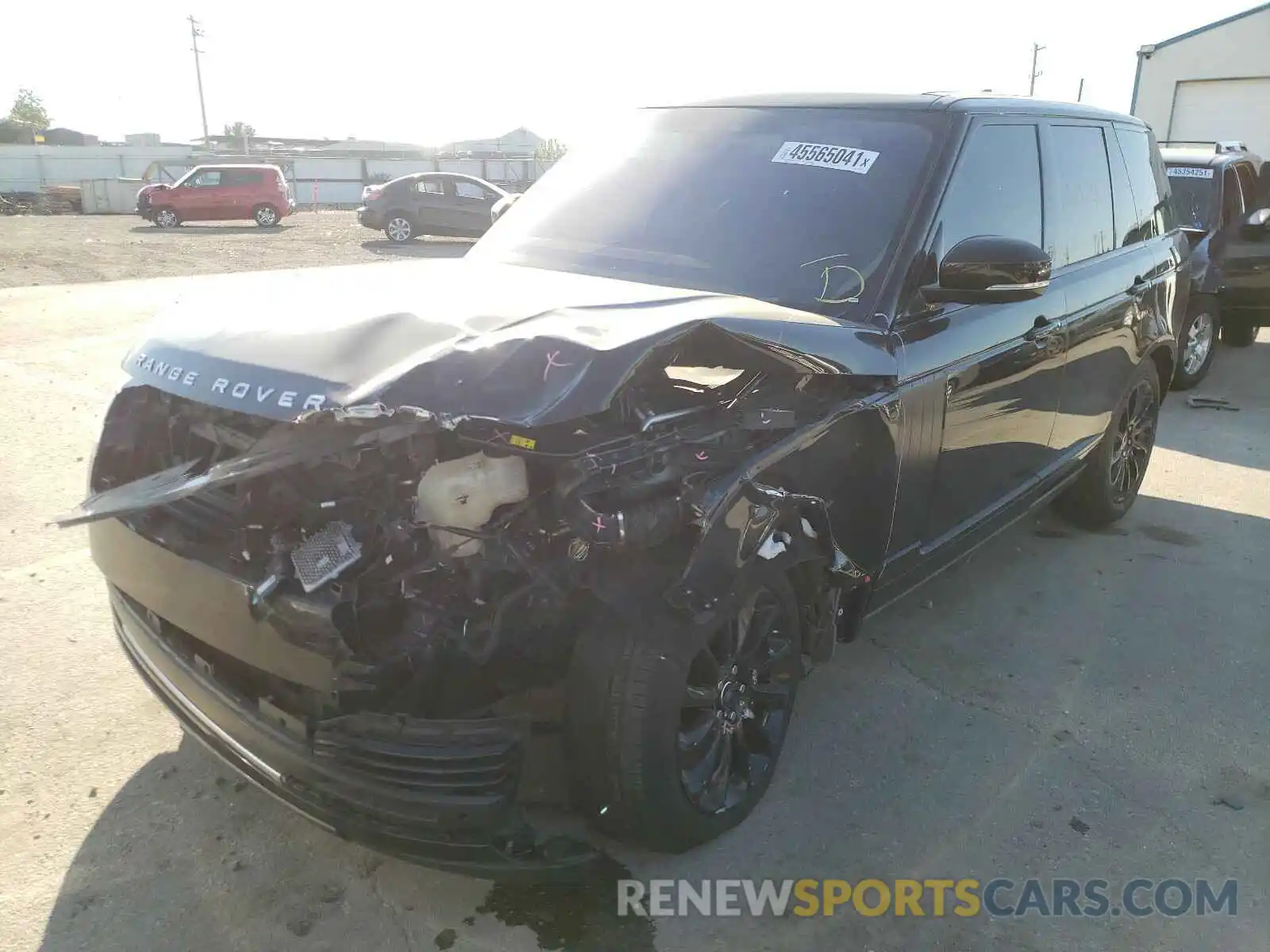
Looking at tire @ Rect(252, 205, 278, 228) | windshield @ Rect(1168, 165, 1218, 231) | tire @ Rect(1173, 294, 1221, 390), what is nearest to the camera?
tire @ Rect(1173, 294, 1221, 390)

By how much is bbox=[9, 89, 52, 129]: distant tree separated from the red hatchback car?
2989 inches

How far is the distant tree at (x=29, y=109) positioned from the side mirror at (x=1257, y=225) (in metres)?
99.6

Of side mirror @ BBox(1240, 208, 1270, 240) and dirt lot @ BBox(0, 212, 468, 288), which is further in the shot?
dirt lot @ BBox(0, 212, 468, 288)

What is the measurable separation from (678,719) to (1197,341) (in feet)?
26.3

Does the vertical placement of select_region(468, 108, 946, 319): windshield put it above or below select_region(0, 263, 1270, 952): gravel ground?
above

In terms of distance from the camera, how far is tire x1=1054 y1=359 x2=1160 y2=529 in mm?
4967

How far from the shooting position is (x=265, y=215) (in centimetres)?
2569

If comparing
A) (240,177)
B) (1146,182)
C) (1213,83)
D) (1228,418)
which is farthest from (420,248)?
(1213,83)

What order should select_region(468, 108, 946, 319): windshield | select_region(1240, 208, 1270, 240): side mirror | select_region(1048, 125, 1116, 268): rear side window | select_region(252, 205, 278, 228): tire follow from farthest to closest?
select_region(252, 205, 278, 228): tire → select_region(1240, 208, 1270, 240): side mirror → select_region(1048, 125, 1116, 268): rear side window → select_region(468, 108, 946, 319): windshield

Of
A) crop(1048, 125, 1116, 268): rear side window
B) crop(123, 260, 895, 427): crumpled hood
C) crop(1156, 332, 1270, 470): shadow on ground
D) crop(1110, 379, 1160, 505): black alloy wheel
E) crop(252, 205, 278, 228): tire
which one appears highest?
crop(1048, 125, 1116, 268): rear side window

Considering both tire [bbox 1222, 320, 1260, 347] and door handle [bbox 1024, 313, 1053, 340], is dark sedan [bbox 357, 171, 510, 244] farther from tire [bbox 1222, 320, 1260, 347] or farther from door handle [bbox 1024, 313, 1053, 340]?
door handle [bbox 1024, 313, 1053, 340]

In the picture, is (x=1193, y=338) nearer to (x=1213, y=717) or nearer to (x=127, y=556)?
(x=1213, y=717)

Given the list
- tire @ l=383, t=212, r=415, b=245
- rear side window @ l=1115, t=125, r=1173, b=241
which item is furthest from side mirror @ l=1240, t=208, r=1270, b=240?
tire @ l=383, t=212, r=415, b=245

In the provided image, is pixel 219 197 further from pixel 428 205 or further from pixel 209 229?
pixel 428 205
